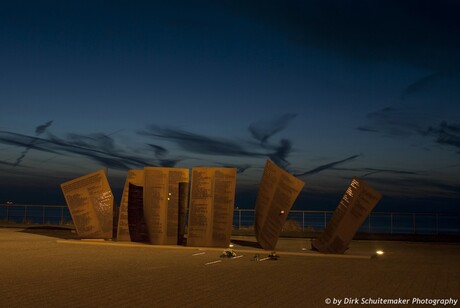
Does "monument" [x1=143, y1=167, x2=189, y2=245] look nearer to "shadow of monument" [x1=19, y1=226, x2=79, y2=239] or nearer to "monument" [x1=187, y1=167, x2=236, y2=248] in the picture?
"monument" [x1=187, y1=167, x2=236, y2=248]

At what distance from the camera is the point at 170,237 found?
2202 cm

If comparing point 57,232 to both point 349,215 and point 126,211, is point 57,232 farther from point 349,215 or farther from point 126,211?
point 349,215

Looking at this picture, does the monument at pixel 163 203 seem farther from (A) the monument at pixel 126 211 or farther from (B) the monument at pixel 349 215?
(B) the monument at pixel 349 215

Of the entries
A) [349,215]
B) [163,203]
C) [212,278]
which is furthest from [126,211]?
[212,278]

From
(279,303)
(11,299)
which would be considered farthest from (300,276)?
(11,299)

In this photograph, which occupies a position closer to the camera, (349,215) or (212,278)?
(212,278)

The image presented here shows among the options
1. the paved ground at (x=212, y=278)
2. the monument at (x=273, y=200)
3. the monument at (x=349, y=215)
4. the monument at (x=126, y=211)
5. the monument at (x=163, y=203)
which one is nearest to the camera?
the paved ground at (x=212, y=278)

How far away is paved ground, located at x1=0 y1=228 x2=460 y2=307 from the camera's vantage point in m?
9.80

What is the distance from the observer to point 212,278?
12.7m

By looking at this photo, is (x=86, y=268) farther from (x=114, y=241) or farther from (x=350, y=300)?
(x=114, y=241)

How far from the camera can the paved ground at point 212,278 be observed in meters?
9.80

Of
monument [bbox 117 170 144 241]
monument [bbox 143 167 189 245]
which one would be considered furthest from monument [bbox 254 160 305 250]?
monument [bbox 117 170 144 241]

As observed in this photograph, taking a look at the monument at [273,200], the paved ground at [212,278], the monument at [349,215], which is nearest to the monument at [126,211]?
the paved ground at [212,278]

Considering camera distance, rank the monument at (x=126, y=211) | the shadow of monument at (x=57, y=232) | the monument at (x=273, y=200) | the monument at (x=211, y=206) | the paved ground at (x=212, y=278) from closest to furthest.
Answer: the paved ground at (x=212, y=278) < the monument at (x=273, y=200) < the monument at (x=211, y=206) < the monument at (x=126, y=211) < the shadow of monument at (x=57, y=232)
